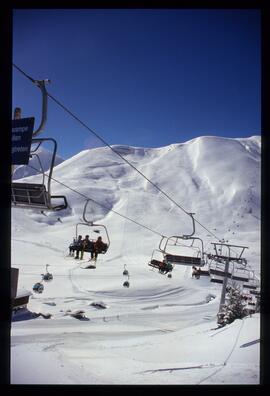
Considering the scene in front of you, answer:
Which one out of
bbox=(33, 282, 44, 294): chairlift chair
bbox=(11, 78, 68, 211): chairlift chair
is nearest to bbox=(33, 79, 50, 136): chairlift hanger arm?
bbox=(11, 78, 68, 211): chairlift chair

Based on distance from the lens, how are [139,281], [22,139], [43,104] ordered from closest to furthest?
[22,139]
[43,104]
[139,281]

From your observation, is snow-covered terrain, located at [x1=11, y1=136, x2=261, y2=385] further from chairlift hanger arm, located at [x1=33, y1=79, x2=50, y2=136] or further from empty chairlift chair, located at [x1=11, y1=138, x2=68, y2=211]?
chairlift hanger arm, located at [x1=33, y1=79, x2=50, y2=136]

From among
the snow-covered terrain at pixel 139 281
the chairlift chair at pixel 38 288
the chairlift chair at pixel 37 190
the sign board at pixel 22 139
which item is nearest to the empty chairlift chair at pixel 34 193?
the chairlift chair at pixel 37 190

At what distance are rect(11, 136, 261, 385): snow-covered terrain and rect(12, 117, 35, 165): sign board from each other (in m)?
1.76

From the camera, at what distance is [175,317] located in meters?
27.0

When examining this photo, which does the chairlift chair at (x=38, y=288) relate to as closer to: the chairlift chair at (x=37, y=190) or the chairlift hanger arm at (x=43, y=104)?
the chairlift chair at (x=37, y=190)

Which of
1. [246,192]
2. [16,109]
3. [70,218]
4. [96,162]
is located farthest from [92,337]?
[96,162]

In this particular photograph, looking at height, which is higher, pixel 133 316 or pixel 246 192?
pixel 246 192

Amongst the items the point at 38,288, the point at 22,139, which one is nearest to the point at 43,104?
the point at 22,139

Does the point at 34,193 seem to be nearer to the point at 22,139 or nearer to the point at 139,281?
the point at 22,139

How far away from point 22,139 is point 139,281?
125 ft

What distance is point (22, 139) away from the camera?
329 centimetres
